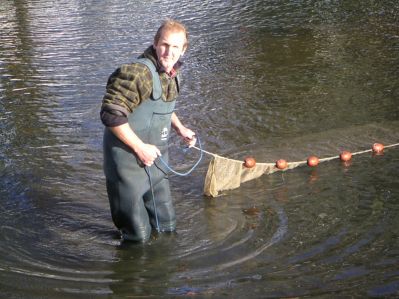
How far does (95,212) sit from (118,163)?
A: 5.44ft

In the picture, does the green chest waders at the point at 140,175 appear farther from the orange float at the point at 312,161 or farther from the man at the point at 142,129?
the orange float at the point at 312,161

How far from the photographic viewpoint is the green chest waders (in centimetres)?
484

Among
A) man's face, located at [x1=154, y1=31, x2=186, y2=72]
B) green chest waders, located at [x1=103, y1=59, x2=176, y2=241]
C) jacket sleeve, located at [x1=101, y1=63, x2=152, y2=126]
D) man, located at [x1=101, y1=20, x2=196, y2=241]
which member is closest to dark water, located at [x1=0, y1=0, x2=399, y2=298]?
green chest waders, located at [x1=103, y1=59, x2=176, y2=241]

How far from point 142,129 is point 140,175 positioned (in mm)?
395

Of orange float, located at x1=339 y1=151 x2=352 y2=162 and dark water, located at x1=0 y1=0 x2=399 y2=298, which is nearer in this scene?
dark water, located at x1=0 y1=0 x2=399 y2=298

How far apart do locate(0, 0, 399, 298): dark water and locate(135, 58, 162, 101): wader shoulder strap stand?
1402 mm

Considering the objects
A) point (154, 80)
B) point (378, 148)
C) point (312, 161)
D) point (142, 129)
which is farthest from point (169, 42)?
point (378, 148)

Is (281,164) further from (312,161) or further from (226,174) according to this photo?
(226,174)

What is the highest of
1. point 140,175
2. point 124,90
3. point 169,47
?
point 169,47

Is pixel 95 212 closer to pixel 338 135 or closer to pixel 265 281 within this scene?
pixel 265 281

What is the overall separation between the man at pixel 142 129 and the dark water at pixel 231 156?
0.40 meters

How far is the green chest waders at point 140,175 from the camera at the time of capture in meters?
4.84

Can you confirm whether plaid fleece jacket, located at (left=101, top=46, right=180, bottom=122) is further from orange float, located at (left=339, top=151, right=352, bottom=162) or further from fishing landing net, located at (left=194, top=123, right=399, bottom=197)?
orange float, located at (left=339, top=151, right=352, bottom=162)

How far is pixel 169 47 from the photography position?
4570 millimetres
